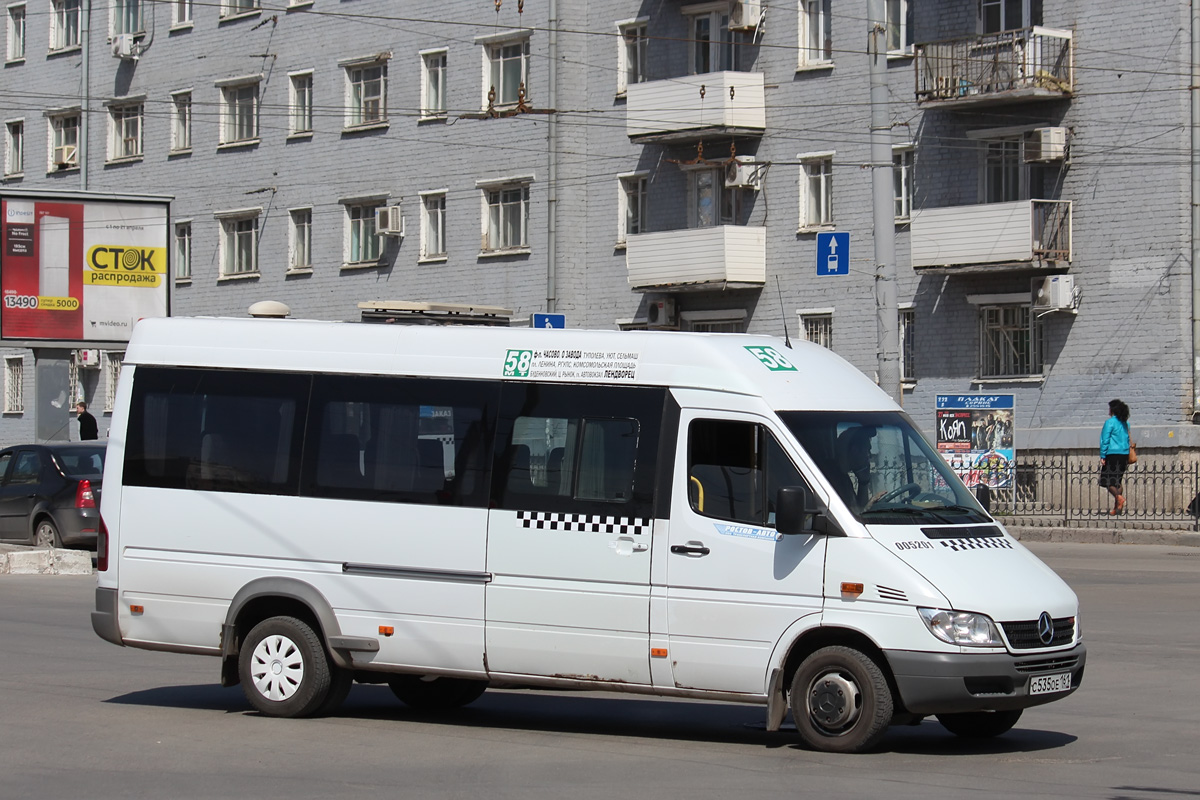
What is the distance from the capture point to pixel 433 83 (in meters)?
43.2

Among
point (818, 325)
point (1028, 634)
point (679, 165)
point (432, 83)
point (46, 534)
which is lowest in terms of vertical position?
point (46, 534)

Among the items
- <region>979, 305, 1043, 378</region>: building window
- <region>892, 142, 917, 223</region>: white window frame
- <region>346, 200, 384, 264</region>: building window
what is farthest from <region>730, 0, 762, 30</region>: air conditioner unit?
<region>346, 200, 384, 264</region>: building window

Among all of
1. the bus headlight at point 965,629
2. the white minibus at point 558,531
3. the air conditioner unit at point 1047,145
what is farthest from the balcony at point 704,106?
the bus headlight at point 965,629

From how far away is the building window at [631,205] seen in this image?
4003 centimetres

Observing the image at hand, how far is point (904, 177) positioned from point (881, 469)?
2654 centimetres

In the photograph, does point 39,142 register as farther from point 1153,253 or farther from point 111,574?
point 111,574

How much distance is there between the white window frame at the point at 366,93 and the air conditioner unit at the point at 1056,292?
58.7ft

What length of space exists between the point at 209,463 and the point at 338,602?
1264mm

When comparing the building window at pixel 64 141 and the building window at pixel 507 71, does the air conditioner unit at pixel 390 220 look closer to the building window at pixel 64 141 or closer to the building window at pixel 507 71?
the building window at pixel 507 71

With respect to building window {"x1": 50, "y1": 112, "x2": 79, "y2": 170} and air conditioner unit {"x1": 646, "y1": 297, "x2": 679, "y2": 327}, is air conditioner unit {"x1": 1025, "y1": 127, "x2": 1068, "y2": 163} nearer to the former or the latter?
air conditioner unit {"x1": 646, "y1": 297, "x2": 679, "y2": 327}

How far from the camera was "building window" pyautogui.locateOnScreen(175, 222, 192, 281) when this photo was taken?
49.4m

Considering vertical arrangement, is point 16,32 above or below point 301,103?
above

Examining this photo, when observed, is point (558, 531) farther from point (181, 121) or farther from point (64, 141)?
point (64, 141)

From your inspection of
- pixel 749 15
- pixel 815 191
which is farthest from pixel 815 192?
pixel 749 15
